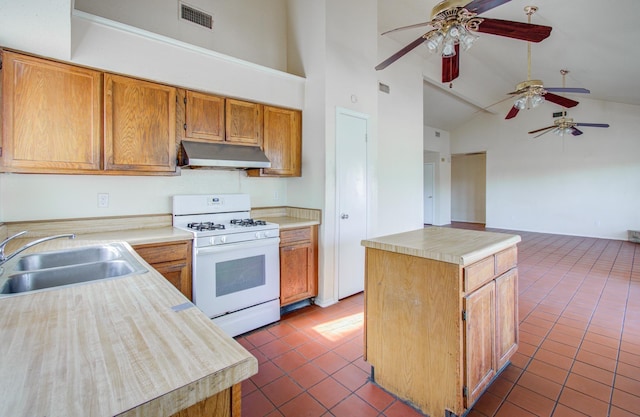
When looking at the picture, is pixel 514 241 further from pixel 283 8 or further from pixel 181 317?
pixel 283 8

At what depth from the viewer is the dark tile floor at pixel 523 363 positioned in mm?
1795

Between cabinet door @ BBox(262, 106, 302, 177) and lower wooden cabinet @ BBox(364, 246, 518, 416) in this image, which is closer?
lower wooden cabinet @ BBox(364, 246, 518, 416)

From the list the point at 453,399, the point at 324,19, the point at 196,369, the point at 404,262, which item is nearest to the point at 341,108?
the point at 324,19

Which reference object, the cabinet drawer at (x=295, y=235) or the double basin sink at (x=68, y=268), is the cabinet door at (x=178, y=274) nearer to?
the double basin sink at (x=68, y=268)

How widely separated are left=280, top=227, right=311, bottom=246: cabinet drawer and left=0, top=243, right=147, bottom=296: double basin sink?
1381mm

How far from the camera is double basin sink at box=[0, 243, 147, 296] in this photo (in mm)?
1413

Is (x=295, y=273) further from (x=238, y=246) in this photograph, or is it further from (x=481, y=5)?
(x=481, y=5)

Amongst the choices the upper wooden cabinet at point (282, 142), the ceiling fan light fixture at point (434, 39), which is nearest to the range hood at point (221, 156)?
the upper wooden cabinet at point (282, 142)

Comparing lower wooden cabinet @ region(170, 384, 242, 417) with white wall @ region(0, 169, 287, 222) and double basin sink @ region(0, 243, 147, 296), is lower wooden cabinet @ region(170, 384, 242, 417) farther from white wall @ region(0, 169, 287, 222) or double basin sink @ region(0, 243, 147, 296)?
white wall @ region(0, 169, 287, 222)

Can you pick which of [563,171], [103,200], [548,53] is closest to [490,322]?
[103,200]

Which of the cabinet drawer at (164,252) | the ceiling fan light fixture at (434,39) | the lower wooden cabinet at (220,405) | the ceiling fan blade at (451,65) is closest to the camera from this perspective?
the lower wooden cabinet at (220,405)

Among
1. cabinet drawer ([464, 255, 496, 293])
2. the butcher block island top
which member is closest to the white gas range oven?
the butcher block island top

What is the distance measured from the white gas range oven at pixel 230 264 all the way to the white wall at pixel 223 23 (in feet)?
5.28

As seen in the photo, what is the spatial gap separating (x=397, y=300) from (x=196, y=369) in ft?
4.48
